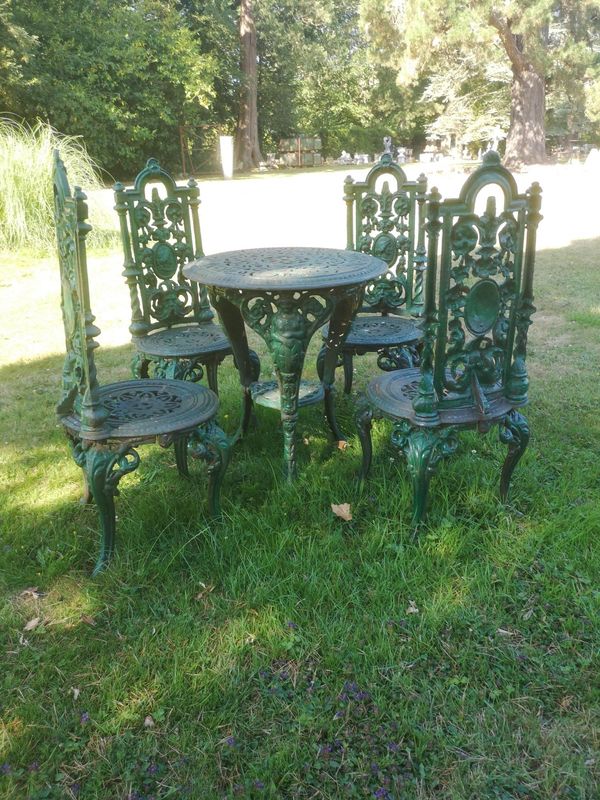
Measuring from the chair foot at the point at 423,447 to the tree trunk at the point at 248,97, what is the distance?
90.8ft

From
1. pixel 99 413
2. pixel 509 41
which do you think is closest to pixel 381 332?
pixel 99 413

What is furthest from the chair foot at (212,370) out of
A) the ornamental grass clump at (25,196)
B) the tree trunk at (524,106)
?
the tree trunk at (524,106)

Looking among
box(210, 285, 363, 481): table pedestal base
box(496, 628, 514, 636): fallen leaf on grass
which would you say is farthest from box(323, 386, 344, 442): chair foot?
box(496, 628, 514, 636): fallen leaf on grass

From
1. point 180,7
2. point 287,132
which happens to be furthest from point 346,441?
point 287,132

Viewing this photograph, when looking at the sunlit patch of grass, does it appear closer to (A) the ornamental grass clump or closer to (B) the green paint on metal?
(B) the green paint on metal

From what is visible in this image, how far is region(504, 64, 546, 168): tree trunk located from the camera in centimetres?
2312

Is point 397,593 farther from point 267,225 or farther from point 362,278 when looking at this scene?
point 267,225

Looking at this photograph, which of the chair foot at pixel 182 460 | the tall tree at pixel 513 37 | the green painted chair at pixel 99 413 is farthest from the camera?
the tall tree at pixel 513 37

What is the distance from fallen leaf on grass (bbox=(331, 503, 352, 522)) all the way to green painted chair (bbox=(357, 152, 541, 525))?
1.09 feet

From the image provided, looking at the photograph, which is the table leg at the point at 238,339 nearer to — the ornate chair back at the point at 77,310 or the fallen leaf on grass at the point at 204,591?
the ornate chair back at the point at 77,310

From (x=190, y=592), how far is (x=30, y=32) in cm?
2239

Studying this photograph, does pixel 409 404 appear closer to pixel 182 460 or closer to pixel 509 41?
pixel 182 460

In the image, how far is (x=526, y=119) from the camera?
2392cm

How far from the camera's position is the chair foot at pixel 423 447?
8.38ft
